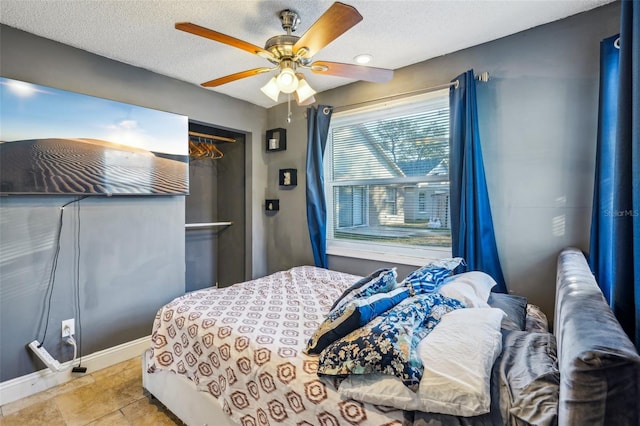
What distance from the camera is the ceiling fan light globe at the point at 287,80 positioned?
1891 mm

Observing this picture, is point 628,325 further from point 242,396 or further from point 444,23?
point 444,23

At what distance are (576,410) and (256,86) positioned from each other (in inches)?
127

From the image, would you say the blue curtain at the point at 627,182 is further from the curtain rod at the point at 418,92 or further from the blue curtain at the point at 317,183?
the blue curtain at the point at 317,183

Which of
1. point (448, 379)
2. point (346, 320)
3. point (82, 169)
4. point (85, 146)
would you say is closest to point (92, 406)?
point (82, 169)

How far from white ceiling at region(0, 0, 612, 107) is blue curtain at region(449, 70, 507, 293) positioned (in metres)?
0.41

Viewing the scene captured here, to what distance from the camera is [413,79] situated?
2.72 m

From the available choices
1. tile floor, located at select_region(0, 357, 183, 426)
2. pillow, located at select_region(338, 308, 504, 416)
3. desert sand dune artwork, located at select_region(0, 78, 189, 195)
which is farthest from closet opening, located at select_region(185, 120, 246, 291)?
pillow, located at select_region(338, 308, 504, 416)

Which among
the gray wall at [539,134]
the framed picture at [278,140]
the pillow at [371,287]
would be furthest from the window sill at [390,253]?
the framed picture at [278,140]

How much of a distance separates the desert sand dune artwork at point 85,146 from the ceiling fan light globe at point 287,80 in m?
1.46

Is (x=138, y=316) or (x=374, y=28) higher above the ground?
(x=374, y=28)

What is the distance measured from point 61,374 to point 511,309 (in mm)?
3130

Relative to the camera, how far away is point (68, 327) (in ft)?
7.71

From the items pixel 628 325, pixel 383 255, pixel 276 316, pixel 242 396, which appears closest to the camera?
pixel 628 325

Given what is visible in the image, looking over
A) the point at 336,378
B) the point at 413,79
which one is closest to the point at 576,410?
the point at 336,378
